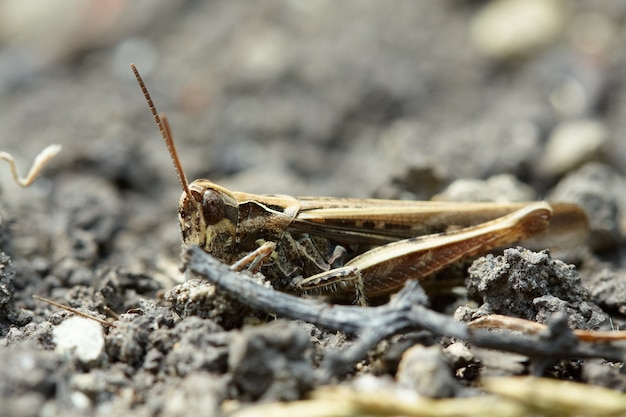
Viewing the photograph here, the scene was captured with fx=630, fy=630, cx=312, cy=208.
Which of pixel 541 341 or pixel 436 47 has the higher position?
pixel 436 47

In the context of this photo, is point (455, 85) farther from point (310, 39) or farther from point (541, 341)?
point (541, 341)

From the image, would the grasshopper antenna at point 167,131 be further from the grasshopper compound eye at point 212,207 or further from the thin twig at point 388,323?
the thin twig at point 388,323

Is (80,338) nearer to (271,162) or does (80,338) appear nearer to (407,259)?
(407,259)

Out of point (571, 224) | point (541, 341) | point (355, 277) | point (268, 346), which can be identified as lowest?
point (268, 346)

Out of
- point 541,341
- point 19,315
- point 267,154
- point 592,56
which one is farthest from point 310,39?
point 541,341

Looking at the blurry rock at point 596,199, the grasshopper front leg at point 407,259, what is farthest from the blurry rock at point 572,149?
the grasshopper front leg at point 407,259

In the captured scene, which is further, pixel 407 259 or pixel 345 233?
pixel 345 233

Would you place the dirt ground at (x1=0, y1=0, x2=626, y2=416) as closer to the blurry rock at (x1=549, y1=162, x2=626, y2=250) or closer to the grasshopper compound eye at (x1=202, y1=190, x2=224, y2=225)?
the blurry rock at (x1=549, y1=162, x2=626, y2=250)

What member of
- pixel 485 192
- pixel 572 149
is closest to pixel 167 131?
pixel 485 192
